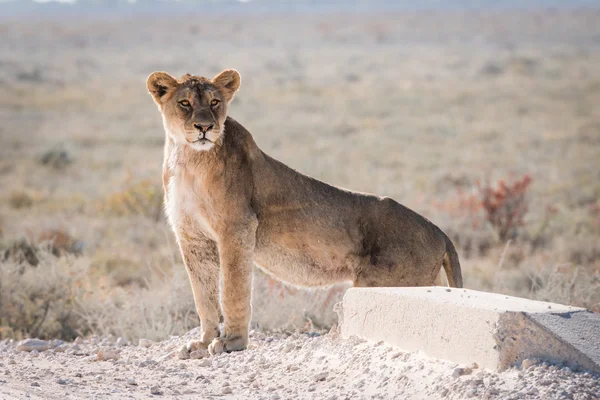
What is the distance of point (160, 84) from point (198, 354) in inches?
85.1

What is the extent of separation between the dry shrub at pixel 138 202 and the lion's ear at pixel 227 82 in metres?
10.1

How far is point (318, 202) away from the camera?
735 cm

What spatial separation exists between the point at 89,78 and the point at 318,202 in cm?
5544

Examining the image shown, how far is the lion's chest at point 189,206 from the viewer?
6.95m

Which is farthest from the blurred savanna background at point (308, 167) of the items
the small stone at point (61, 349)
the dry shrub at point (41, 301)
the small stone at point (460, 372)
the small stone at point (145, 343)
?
the small stone at point (460, 372)

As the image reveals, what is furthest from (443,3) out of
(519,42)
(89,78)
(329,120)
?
(329,120)

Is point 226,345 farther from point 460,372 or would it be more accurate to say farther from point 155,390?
point 460,372

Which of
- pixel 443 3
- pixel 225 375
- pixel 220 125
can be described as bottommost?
pixel 225 375

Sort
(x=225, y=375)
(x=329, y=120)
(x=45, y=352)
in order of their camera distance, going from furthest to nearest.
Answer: (x=329, y=120) < (x=45, y=352) < (x=225, y=375)

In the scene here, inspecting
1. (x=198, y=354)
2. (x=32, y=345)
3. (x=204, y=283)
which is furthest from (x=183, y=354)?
(x=32, y=345)

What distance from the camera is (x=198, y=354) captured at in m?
7.18

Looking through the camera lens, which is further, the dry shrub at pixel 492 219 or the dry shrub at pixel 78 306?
the dry shrub at pixel 492 219

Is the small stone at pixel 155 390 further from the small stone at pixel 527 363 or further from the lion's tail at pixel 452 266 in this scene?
the lion's tail at pixel 452 266

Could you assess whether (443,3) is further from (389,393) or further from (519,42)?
(389,393)
